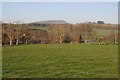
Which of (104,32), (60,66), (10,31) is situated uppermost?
(104,32)

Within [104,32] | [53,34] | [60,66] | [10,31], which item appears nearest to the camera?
[60,66]

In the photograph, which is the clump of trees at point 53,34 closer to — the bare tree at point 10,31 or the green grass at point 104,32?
the bare tree at point 10,31

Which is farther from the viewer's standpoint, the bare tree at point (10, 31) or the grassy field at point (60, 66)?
the bare tree at point (10, 31)

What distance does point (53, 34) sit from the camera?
8119 centimetres

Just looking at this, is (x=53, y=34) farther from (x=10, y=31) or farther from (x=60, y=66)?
(x=60, y=66)

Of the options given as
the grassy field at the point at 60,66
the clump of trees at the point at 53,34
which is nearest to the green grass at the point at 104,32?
the clump of trees at the point at 53,34

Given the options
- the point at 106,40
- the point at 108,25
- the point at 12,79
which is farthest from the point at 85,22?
the point at 12,79

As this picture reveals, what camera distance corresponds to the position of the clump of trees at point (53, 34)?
221 feet

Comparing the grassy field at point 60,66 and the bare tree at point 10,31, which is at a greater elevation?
the bare tree at point 10,31

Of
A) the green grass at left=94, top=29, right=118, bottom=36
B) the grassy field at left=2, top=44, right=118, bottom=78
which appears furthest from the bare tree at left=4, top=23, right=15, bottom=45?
the grassy field at left=2, top=44, right=118, bottom=78

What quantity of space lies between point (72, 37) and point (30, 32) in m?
16.0

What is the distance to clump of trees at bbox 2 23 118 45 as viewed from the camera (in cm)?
6725

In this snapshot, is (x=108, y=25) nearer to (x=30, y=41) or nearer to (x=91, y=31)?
(x=91, y=31)

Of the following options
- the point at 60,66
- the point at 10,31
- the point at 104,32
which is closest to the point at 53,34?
the point at 104,32
